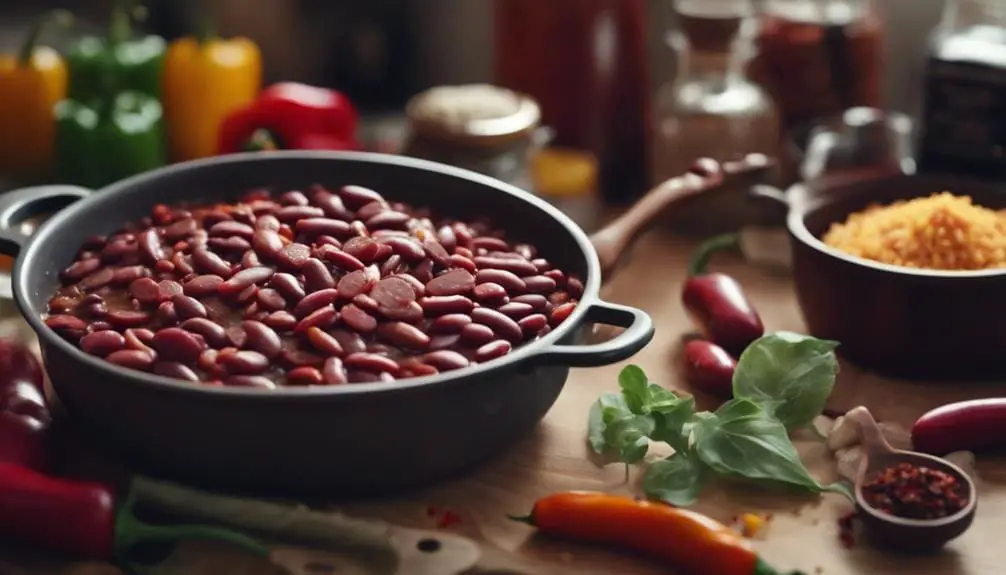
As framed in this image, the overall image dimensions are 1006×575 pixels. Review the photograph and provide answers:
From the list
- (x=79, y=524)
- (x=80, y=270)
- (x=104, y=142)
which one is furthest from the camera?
(x=104, y=142)

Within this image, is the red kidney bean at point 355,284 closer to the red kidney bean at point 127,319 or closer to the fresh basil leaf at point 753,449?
the red kidney bean at point 127,319

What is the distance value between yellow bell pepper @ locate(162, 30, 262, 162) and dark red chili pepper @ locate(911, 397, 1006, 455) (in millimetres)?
1316

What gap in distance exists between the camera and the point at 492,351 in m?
1.11

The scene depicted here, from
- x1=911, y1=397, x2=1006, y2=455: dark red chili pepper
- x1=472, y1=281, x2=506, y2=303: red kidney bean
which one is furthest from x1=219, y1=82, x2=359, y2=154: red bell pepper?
x1=911, y1=397, x2=1006, y2=455: dark red chili pepper

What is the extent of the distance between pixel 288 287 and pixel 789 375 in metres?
0.47

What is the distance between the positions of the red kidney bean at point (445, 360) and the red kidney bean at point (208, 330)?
0.18 metres

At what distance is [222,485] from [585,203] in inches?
31.6

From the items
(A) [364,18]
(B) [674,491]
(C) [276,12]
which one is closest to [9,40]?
(C) [276,12]

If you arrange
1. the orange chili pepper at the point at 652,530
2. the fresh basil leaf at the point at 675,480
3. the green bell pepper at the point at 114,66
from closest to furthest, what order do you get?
the orange chili pepper at the point at 652,530, the fresh basil leaf at the point at 675,480, the green bell pepper at the point at 114,66

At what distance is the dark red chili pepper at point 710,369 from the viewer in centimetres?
130

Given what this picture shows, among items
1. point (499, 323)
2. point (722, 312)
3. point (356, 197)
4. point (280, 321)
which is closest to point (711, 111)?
point (722, 312)

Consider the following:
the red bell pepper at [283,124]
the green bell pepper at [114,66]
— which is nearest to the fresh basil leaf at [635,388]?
the red bell pepper at [283,124]

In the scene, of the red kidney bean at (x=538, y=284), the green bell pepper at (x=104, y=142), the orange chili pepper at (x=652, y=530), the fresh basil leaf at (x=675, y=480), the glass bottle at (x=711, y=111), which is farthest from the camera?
the green bell pepper at (x=104, y=142)

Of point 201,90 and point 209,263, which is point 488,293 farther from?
point 201,90
